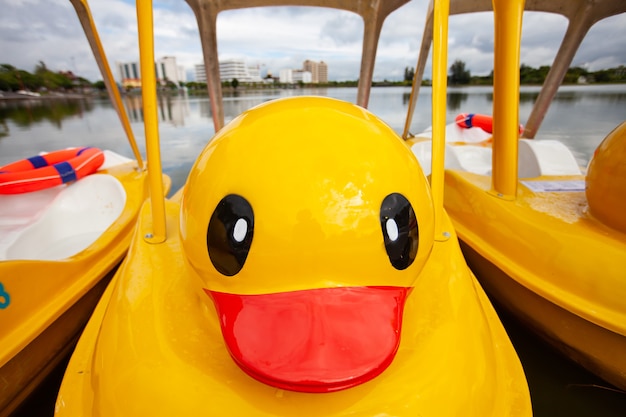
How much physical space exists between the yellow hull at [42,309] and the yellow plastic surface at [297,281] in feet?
1.97

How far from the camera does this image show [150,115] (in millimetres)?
1426

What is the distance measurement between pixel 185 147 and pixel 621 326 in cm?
765

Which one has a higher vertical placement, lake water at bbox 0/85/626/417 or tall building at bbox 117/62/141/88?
tall building at bbox 117/62/141/88

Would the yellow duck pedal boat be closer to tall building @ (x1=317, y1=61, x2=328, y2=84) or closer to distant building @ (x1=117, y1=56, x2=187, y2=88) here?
tall building @ (x1=317, y1=61, x2=328, y2=84)

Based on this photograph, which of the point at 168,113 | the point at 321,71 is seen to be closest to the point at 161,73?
the point at 168,113

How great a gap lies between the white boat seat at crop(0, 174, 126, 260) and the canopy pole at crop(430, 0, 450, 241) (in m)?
2.53

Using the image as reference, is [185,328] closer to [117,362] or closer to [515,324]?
[117,362]

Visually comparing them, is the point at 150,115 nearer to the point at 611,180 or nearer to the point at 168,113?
the point at 611,180

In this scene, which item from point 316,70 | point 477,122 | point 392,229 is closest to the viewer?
point 392,229

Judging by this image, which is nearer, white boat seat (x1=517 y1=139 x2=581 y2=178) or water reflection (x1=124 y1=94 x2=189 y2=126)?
white boat seat (x1=517 y1=139 x2=581 y2=178)

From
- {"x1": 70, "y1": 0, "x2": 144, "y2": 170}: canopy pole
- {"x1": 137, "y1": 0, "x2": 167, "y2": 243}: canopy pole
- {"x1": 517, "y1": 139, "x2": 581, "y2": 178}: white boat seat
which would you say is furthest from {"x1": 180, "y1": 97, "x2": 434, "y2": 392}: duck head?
{"x1": 517, "y1": 139, "x2": 581, "y2": 178}: white boat seat

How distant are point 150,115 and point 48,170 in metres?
2.04

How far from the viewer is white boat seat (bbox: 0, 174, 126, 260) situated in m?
2.50

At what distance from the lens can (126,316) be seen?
1.12 meters
